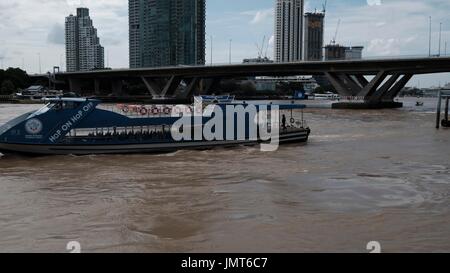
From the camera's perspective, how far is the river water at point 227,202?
41.3 ft

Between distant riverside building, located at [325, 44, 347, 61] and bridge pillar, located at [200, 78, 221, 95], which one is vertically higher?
distant riverside building, located at [325, 44, 347, 61]

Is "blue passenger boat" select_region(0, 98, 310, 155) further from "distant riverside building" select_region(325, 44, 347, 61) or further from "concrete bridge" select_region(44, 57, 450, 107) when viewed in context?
"distant riverside building" select_region(325, 44, 347, 61)

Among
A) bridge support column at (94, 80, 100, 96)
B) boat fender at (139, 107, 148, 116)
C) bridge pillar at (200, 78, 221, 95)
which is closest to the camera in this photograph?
boat fender at (139, 107, 148, 116)

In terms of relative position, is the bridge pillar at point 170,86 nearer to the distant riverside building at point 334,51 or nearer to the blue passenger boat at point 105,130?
the distant riverside building at point 334,51

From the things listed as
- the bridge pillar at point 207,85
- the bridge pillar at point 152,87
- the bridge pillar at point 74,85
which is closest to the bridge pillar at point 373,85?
the bridge pillar at point 207,85

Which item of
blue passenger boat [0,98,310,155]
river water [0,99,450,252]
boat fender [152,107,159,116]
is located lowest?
river water [0,99,450,252]

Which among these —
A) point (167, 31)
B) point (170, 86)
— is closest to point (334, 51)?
point (167, 31)

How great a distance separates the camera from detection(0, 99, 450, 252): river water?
12.6 meters

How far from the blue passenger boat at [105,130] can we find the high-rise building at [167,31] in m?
121

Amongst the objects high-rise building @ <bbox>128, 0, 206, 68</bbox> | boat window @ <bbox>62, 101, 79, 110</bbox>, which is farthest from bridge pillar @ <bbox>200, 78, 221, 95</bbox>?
boat window @ <bbox>62, 101, 79, 110</bbox>

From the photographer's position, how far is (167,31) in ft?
502

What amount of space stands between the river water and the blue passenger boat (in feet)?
2.85
